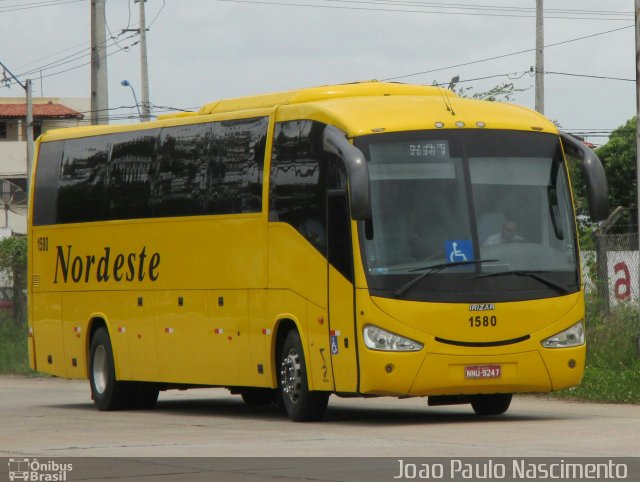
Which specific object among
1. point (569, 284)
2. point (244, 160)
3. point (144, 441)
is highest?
point (244, 160)

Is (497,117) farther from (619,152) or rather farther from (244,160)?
(619,152)

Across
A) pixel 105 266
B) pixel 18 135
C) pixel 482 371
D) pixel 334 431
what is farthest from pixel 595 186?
pixel 18 135

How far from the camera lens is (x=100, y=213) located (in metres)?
23.5

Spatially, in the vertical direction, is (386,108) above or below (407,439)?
above

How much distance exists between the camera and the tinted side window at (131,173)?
22406mm

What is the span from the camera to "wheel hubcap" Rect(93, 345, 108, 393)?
925 inches

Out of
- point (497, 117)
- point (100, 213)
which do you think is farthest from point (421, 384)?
point (100, 213)

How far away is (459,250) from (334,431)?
7.62 ft

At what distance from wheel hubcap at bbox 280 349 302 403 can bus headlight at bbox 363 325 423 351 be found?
1.41 meters

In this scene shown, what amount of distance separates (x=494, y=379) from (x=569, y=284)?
139 centimetres

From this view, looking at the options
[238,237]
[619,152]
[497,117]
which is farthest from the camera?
[619,152]

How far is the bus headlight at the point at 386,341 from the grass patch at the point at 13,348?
58.1 feet

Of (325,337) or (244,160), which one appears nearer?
(325,337)

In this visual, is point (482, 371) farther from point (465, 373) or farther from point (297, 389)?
point (297, 389)
